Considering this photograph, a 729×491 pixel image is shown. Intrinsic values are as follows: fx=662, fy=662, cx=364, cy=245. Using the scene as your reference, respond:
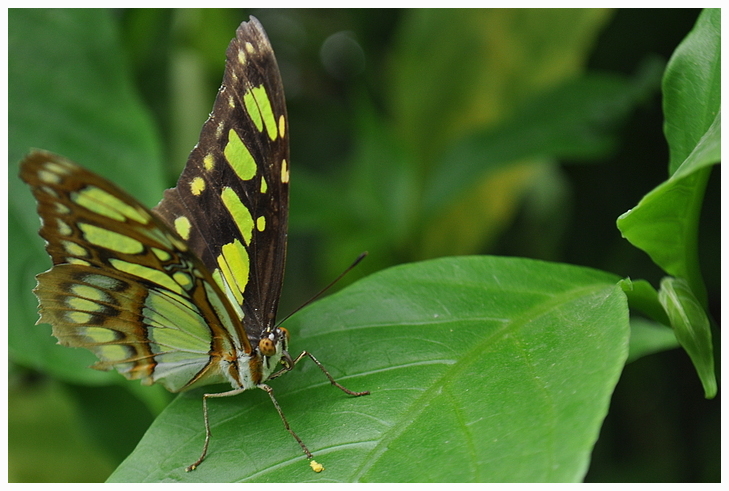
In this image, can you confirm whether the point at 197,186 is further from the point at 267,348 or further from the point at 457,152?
the point at 457,152

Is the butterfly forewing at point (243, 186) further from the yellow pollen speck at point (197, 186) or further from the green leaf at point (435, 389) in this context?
the green leaf at point (435, 389)

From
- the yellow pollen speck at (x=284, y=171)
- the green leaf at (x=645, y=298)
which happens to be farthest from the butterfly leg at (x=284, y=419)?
the green leaf at (x=645, y=298)

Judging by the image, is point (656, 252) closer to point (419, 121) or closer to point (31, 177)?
point (31, 177)

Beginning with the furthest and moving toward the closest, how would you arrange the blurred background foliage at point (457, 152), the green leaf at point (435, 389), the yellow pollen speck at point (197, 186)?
the blurred background foliage at point (457, 152), the yellow pollen speck at point (197, 186), the green leaf at point (435, 389)

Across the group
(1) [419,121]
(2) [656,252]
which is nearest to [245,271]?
(2) [656,252]

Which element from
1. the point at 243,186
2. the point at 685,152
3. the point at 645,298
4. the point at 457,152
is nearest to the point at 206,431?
the point at 243,186

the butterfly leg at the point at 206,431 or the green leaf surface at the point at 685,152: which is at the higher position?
the green leaf surface at the point at 685,152
